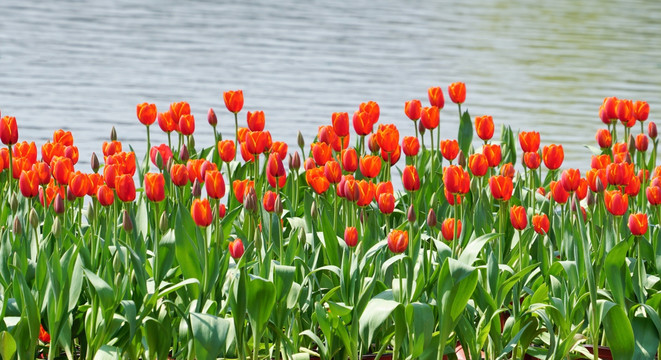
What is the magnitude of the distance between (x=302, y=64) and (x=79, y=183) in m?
8.82

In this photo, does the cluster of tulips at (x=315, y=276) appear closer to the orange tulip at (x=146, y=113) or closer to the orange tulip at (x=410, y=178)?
the orange tulip at (x=410, y=178)

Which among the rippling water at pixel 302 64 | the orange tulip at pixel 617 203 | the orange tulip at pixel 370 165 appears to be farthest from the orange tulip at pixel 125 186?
the rippling water at pixel 302 64

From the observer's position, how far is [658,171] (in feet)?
9.57

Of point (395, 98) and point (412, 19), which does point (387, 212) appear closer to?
point (395, 98)

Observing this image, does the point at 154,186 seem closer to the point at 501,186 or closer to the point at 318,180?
the point at 318,180

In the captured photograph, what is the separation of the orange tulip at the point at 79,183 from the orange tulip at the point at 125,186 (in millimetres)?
169

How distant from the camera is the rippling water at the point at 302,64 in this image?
28.5 feet

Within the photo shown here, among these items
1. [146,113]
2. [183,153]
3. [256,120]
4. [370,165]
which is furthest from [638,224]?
[146,113]

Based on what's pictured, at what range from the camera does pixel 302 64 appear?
11.5 m

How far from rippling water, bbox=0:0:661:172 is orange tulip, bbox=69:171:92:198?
13.2 ft

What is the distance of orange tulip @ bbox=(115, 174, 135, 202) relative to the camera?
2.63 meters

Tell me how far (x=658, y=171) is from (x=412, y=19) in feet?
48.7

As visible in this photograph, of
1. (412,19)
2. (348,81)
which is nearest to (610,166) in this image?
(348,81)

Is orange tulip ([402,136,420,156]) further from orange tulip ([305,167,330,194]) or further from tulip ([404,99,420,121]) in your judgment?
orange tulip ([305,167,330,194])
